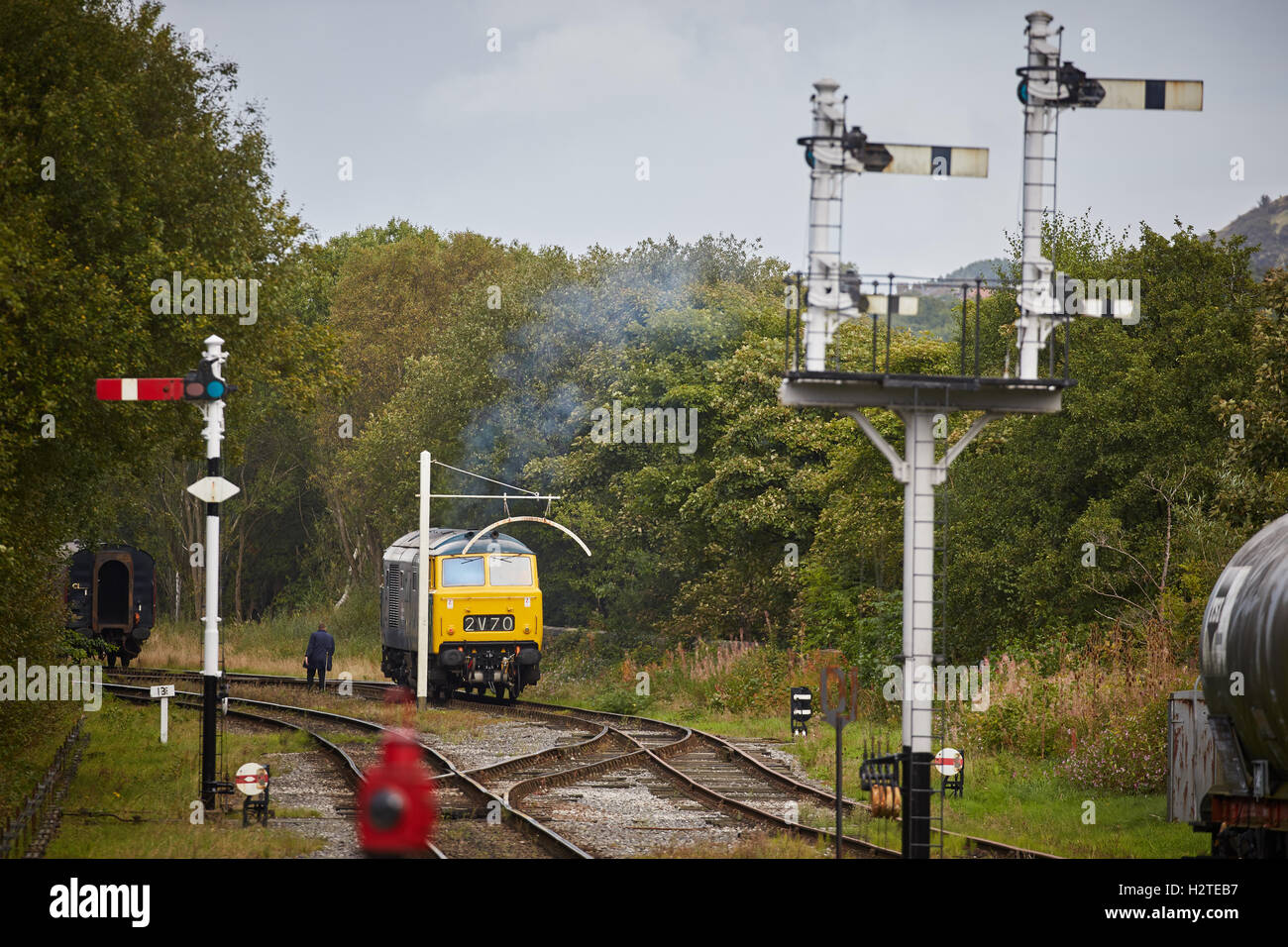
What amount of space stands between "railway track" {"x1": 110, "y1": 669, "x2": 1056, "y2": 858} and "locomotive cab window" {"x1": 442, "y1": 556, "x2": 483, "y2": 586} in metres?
3.75

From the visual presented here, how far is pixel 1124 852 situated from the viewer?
13.9 meters

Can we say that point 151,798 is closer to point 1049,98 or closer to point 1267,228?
point 1049,98

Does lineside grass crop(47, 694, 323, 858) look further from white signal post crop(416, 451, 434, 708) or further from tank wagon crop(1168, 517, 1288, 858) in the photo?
tank wagon crop(1168, 517, 1288, 858)

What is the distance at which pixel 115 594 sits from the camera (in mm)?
38125

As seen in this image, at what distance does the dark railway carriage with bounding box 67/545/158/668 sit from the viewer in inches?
1468

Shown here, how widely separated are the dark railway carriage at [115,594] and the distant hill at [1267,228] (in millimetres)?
130339

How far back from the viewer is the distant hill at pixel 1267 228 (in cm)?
14975

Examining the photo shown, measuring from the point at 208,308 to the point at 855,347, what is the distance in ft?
56.4

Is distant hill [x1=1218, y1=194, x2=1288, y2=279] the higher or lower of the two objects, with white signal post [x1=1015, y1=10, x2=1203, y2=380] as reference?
higher

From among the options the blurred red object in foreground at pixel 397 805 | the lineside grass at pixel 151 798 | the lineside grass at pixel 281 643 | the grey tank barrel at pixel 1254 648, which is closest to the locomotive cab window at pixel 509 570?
the lineside grass at pixel 151 798

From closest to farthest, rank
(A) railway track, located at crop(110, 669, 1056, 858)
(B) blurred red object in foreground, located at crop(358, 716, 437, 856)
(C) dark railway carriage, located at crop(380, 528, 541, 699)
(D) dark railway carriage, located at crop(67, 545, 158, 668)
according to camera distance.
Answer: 1. (B) blurred red object in foreground, located at crop(358, 716, 437, 856)
2. (A) railway track, located at crop(110, 669, 1056, 858)
3. (C) dark railway carriage, located at crop(380, 528, 541, 699)
4. (D) dark railway carriage, located at crop(67, 545, 158, 668)

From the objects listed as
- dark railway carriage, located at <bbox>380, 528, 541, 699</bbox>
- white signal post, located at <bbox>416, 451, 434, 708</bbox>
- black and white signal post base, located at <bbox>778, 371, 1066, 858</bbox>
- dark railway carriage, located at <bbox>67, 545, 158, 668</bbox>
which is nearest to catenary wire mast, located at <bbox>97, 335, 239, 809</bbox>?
black and white signal post base, located at <bbox>778, 371, 1066, 858</bbox>
